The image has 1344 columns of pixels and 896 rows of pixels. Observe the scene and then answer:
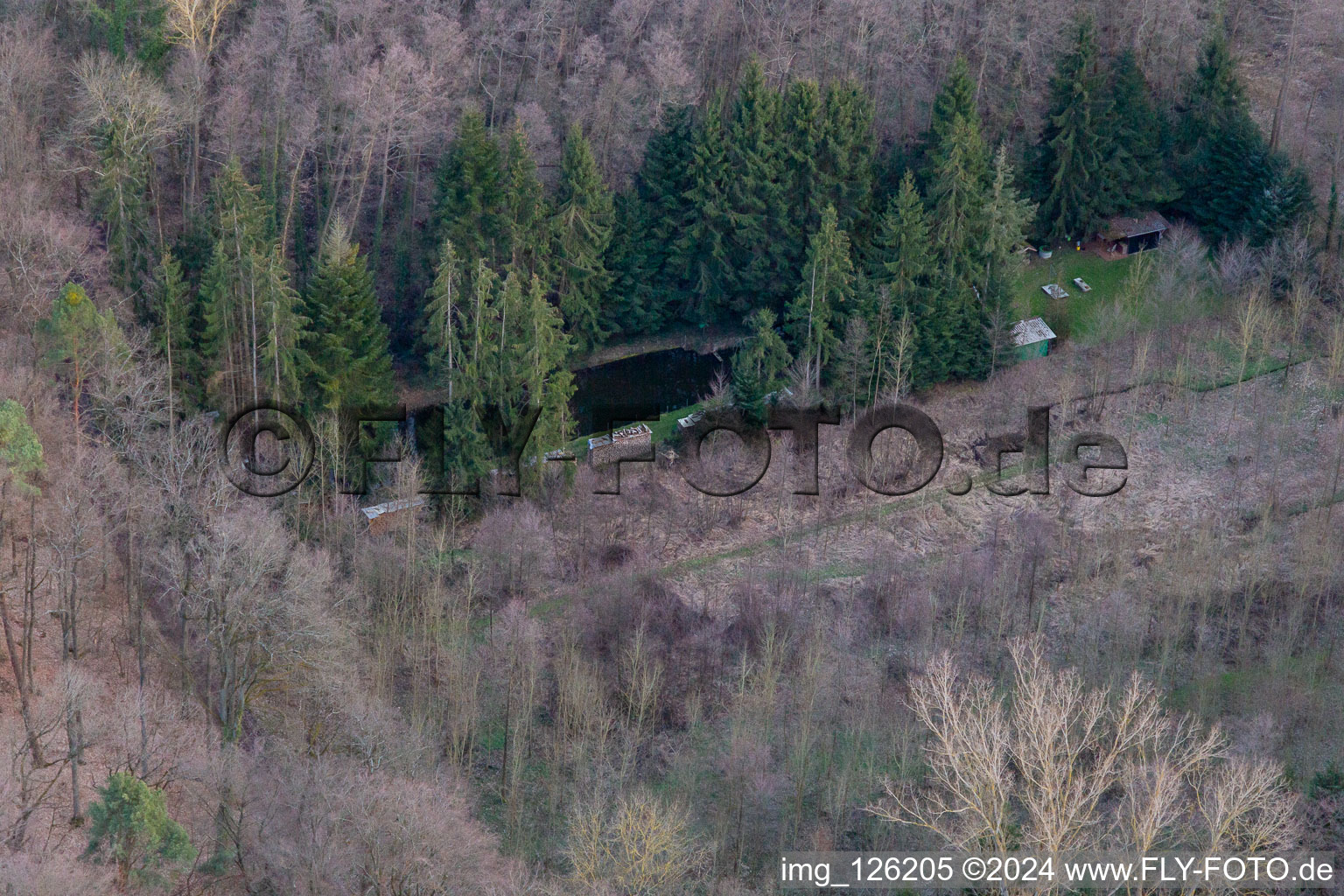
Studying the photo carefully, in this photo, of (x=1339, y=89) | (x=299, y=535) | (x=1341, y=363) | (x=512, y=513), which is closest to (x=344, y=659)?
(x=299, y=535)

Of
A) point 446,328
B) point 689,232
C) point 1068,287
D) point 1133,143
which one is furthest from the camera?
point 1133,143

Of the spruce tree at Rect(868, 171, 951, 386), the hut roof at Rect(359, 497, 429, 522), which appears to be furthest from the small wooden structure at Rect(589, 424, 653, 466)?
the spruce tree at Rect(868, 171, 951, 386)

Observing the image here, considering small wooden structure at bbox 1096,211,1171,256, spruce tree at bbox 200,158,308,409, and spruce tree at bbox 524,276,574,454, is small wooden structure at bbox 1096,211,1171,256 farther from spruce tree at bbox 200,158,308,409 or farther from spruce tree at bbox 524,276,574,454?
spruce tree at bbox 200,158,308,409

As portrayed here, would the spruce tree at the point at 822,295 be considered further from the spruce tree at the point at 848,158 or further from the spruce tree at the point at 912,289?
the spruce tree at the point at 848,158

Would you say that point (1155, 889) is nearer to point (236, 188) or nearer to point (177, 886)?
point (177, 886)

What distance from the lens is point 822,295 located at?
61.0 metres

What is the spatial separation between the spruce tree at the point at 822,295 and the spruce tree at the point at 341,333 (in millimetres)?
12514

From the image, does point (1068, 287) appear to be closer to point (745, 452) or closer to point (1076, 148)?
point (1076, 148)

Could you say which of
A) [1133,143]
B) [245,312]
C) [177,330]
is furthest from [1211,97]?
[177,330]

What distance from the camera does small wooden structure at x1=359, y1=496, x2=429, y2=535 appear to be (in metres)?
56.0

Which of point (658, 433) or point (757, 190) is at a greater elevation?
point (757, 190)

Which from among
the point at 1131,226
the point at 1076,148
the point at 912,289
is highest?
the point at 1076,148

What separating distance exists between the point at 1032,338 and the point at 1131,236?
20.1ft

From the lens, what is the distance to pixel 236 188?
189 feet
